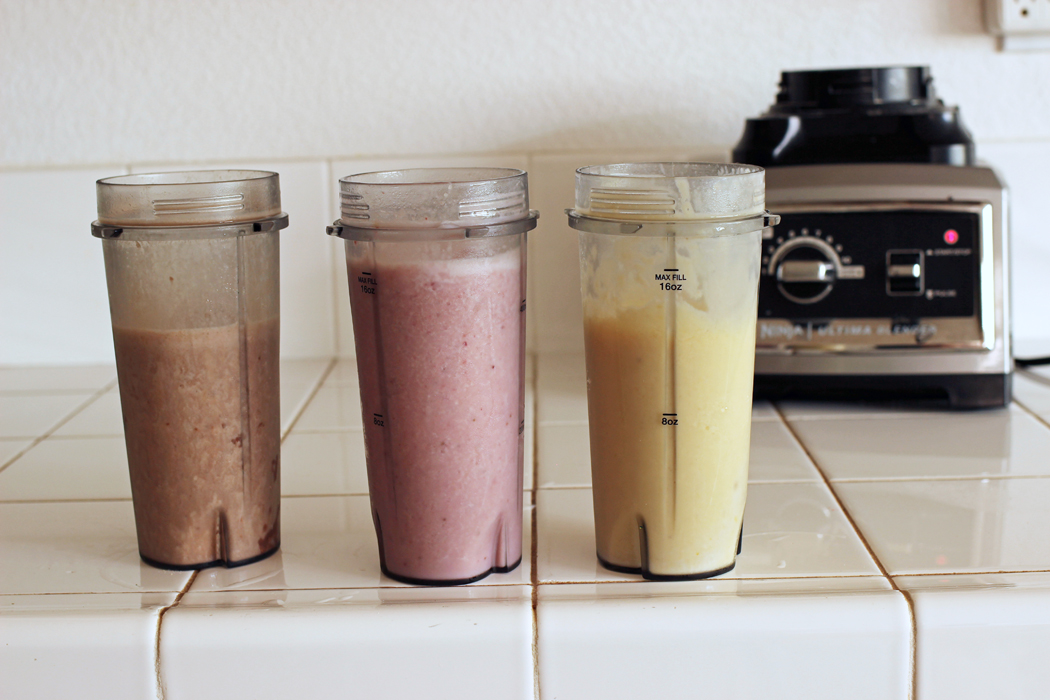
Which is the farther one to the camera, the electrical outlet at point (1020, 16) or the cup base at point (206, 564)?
the electrical outlet at point (1020, 16)

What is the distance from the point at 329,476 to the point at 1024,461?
0.53 meters

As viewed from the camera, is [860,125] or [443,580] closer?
[443,580]

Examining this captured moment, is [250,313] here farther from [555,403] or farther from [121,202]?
[555,403]

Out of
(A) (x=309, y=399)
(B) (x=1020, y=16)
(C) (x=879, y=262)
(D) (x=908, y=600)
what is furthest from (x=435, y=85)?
(D) (x=908, y=600)

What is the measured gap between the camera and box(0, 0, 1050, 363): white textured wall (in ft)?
3.46

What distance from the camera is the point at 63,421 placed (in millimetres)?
919

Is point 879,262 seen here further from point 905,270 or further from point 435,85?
point 435,85

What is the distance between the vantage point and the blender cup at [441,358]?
1.69ft

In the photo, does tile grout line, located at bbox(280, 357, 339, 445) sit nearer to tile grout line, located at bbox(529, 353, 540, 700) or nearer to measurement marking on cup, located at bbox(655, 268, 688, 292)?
tile grout line, located at bbox(529, 353, 540, 700)

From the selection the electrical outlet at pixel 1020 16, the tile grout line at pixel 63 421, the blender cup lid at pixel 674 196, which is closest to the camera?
the blender cup lid at pixel 674 196

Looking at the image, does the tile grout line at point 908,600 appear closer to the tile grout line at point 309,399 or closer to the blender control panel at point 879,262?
the blender control panel at point 879,262

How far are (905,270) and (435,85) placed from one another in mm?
523

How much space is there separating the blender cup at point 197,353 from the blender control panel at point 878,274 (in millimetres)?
489

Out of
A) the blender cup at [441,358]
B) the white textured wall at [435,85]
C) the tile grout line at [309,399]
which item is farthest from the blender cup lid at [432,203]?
the white textured wall at [435,85]
